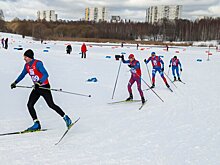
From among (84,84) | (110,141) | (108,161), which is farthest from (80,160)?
(84,84)

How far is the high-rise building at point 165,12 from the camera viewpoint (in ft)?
400

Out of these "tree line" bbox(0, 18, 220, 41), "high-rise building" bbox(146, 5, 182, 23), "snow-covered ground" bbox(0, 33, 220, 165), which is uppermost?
"high-rise building" bbox(146, 5, 182, 23)

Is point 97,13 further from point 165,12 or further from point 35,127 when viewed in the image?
point 35,127

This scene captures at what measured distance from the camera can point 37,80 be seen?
162 inches

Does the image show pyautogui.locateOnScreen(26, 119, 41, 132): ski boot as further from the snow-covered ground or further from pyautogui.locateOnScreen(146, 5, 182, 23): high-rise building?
pyautogui.locateOnScreen(146, 5, 182, 23): high-rise building

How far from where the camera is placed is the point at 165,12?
122750 millimetres

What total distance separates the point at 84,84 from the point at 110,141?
5.32m

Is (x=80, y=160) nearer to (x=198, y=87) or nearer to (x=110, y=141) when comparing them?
(x=110, y=141)

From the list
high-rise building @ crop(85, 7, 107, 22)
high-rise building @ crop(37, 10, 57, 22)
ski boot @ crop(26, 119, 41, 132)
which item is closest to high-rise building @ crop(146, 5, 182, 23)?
high-rise building @ crop(85, 7, 107, 22)

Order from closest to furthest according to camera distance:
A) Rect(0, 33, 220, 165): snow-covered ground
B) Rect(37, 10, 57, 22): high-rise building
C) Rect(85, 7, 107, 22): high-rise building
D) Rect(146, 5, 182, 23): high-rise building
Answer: Rect(0, 33, 220, 165): snow-covered ground, Rect(146, 5, 182, 23): high-rise building, Rect(85, 7, 107, 22): high-rise building, Rect(37, 10, 57, 22): high-rise building

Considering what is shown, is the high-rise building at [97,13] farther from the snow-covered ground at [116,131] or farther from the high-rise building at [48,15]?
the snow-covered ground at [116,131]

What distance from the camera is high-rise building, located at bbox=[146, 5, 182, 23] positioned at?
400 ft

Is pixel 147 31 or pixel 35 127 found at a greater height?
pixel 147 31

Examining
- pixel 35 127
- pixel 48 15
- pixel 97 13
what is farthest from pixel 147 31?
pixel 48 15
